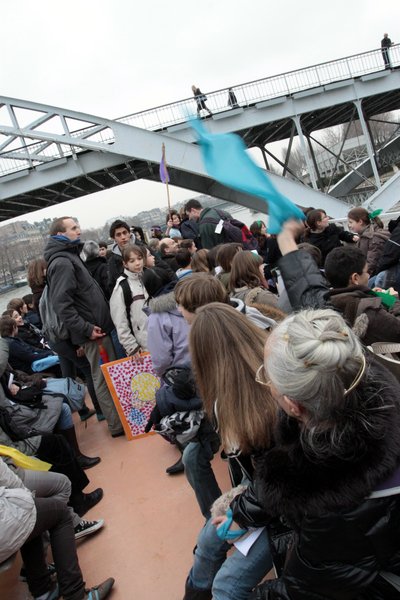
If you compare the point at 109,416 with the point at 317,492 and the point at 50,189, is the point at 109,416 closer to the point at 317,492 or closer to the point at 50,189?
the point at 317,492

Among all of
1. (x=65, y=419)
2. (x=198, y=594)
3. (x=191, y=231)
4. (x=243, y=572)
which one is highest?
(x=191, y=231)

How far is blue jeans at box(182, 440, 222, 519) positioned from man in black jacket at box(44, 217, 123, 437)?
6.84ft

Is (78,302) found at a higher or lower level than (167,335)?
higher

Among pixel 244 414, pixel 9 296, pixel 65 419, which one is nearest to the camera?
pixel 244 414

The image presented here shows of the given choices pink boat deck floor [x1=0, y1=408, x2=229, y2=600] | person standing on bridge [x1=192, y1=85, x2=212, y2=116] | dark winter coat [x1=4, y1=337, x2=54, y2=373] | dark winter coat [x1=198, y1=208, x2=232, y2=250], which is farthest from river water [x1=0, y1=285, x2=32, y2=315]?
person standing on bridge [x1=192, y1=85, x2=212, y2=116]

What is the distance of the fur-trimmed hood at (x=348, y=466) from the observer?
1203 millimetres

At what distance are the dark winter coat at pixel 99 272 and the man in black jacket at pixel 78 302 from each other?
0.61m

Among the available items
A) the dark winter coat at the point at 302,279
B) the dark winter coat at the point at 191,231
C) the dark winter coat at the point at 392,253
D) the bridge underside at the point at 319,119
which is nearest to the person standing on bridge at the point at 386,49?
the bridge underside at the point at 319,119

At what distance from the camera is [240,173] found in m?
2.12

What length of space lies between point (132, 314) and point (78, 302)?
65 cm

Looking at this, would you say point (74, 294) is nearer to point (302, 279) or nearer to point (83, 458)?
point (83, 458)

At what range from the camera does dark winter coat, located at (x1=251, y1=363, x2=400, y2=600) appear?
1.19m

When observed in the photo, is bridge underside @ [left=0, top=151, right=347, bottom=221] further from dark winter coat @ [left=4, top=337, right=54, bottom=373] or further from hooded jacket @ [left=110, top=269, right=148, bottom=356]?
hooded jacket @ [left=110, top=269, right=148, bottom=356]

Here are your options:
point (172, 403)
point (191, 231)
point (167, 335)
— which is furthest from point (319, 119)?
point (172, 403)
